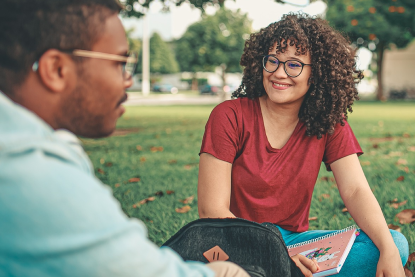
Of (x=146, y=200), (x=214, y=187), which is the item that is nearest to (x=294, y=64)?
(x=214, y=187)

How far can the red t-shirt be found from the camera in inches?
90.4

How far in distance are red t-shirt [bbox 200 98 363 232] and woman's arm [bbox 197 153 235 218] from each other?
0.04 m

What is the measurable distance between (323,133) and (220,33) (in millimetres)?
30959

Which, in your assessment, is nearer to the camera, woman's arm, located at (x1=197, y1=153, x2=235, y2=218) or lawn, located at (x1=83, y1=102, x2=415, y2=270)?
woman's arm, located at (x1=197, y1=153, x2=235, y2=218)

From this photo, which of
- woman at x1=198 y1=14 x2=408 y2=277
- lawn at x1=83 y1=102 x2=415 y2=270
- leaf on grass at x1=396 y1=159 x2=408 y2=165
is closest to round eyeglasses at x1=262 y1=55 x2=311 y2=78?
woman at x1=198 y1=14 x2=408 y2=277

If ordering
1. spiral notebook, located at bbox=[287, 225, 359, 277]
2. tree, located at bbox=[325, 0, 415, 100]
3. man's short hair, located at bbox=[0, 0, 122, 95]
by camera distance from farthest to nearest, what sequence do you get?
1. tree, located at bbox=[325, 0, 415, 100]
2. spiral notebook, located at bbox=[287, 225, 359, 277]
3. man's short hair, located at bbox=[0, 0, 122, 95]

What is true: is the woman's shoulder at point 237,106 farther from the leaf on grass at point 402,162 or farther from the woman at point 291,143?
the leaf on grass at point 402,162

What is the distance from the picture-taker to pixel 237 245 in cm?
164

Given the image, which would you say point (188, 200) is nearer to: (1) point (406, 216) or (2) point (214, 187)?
(1) point (406, 216)

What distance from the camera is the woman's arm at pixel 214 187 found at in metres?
2.14

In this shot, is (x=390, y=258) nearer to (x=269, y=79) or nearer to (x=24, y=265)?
(x=269, y=79)

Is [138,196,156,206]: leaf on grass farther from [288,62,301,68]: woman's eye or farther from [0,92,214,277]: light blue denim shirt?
[0,92,214,277]: light blue denim shirt

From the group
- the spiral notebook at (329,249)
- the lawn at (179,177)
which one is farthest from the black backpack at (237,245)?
the lawn at (179,177)

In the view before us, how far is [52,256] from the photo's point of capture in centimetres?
86
